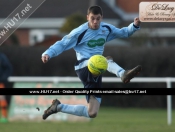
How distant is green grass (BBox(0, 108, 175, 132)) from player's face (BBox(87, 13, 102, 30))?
388cm

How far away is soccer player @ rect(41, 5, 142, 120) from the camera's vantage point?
8977 mm

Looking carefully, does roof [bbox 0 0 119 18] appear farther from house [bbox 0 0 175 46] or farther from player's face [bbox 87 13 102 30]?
player's face [bbox 87 13 102 30]

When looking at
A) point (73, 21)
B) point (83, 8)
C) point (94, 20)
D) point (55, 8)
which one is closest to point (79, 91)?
point (94, 20)

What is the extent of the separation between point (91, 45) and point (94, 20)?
381mm

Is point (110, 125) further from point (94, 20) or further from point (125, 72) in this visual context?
point (94, 20)

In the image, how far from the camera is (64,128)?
515 inches

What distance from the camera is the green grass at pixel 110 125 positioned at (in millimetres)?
12766

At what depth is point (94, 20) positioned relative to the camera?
8984mm

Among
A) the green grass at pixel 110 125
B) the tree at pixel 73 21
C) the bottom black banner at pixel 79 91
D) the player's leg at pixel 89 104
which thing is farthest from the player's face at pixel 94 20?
the green grass at pixel 110 125

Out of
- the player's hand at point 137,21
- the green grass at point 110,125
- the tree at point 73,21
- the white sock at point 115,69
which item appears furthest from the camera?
the tree at point 73,21

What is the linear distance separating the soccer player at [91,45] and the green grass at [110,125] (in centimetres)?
326

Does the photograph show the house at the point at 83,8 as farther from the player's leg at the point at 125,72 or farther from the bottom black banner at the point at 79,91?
the bottom black banner at the point at 79,91

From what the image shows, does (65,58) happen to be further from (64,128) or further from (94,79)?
(94,79)

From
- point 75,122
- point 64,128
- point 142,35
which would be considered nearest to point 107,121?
point 75,122
